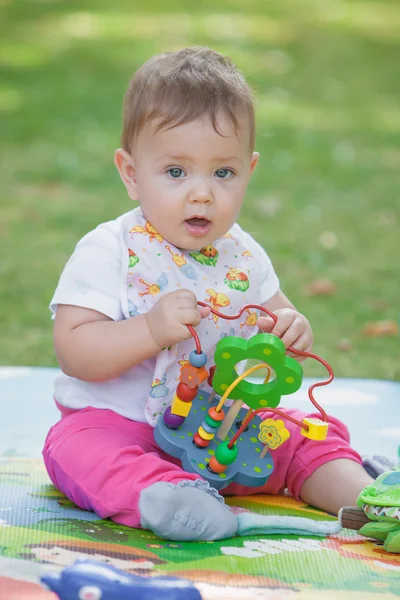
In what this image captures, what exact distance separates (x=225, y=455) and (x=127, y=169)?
618 mm

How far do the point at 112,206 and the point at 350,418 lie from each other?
2.76m

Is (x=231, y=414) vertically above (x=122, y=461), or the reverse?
(x=231, y=414)

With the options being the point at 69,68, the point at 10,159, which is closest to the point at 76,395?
the point at 10,159

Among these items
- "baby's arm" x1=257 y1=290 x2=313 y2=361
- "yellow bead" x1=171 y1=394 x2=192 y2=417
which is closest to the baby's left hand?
"baby's arm" x1=257 y1=290 x2=313 y2=361

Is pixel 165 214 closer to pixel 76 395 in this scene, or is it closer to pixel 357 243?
pixel 76 395

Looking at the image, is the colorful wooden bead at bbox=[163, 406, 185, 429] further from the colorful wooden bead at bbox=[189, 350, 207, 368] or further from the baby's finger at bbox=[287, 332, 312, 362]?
the baby's finger at bbox=[287, 332, 312, 362]

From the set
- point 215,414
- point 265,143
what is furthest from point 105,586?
point 265,143

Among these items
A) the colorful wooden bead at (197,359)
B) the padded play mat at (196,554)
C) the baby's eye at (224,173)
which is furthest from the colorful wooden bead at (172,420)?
the baby's eye at (224,173)

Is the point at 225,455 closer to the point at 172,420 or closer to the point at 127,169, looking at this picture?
the point at 172,420

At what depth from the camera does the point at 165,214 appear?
83.2 inches

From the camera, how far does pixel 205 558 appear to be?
5.77ft

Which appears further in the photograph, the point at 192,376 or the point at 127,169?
the point at 127,169

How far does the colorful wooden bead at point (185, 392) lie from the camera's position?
6.59ft

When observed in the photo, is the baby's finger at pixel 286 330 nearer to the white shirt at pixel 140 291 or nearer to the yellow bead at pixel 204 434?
the white shirt at pixel 140 291
